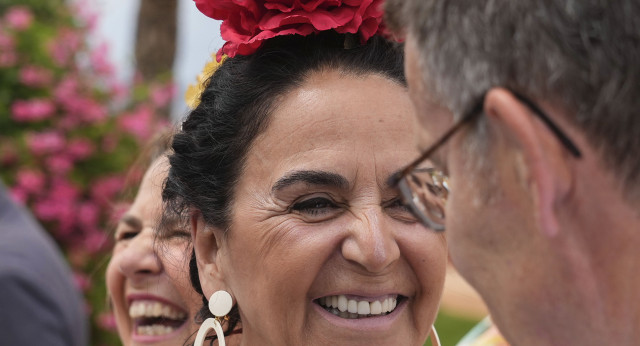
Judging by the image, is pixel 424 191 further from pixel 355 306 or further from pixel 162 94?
pixel 162 94

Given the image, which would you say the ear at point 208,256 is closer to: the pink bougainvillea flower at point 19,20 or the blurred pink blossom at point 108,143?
the blurred pink blossom at point 108,143

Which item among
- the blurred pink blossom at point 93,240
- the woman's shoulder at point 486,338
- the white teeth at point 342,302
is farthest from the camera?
the blurred pink blossom at point 93,240

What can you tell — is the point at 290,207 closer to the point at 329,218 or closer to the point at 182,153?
the point at 329,218

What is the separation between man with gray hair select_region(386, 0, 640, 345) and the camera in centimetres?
140

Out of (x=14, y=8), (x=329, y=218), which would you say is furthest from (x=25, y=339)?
(x=14, y=8)

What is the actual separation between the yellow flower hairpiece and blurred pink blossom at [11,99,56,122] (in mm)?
3696

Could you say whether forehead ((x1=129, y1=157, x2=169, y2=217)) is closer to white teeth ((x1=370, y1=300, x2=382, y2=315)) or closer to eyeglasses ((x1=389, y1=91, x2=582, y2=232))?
white teeth ((x1=370, y1=300, x2=382, y2=315))

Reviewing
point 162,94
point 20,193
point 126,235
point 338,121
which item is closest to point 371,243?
point 338,121

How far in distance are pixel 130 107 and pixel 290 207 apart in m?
4.82

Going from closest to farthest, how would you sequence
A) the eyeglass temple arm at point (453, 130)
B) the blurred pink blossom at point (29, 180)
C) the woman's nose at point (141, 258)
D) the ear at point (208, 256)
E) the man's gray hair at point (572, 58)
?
the man's gray hair at point (572, 58), the eyeglass temple arm at point (453, 130), the ear at point (208, 256), the woman's nose at point (141, 258), the blurred pink blossom at point (29, 180)

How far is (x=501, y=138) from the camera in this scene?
1479 millimetres

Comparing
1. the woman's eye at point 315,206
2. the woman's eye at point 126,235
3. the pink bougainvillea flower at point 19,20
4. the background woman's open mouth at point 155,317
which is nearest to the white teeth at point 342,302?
the woman's eye at point 315,206

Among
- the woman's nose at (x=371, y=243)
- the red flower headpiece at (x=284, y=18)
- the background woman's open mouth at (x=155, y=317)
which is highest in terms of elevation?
the red flower headpiece at (x=284, y=18)

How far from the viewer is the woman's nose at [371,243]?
2.33m
